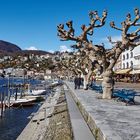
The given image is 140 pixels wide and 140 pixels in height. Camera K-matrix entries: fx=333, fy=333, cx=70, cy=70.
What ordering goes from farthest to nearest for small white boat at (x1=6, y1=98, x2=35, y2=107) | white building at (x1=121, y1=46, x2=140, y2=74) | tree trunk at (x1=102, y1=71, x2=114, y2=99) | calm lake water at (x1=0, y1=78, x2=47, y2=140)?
white building at (x1=121, y1=46, x2=140, y2=74) → small white boat at (x1=6, y1=98, x2=35, y2=107) → tree trunk at (x1=102, y1=71, x2=114, y2=99) → calm lake water at (x1=0, y1=78, x2=47, y2=140)

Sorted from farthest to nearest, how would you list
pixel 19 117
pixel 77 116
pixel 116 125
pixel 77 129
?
pixel 19 117
pixel 77 116
pixel 77 129
pixel 116 125

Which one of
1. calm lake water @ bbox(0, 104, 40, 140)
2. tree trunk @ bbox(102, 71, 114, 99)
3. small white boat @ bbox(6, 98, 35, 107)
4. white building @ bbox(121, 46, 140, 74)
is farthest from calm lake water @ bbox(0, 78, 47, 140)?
white building @ bbox(121, 46, 140, 74)

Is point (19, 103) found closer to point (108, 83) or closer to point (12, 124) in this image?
point (12, 124)

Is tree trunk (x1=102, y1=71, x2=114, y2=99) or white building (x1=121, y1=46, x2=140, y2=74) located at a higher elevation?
white building (x1=121, y1=46, x2=140, y2=74)

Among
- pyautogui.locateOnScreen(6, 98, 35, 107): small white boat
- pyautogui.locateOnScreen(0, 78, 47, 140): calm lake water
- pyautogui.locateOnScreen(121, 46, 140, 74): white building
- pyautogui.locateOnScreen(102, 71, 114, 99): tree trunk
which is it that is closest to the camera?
pyautogui.locateOnScreen(0, 78, 47, 140): calm lake water

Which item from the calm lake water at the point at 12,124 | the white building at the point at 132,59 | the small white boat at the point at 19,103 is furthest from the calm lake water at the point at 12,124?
the white building at the point at 132,59

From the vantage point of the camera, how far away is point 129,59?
86.4m

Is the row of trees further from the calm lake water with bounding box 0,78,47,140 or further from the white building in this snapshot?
the white building

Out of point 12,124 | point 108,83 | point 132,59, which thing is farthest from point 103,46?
point 132,59

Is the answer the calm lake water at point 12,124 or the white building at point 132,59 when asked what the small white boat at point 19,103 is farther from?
the white building at point 132,59

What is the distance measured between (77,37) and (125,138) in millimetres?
17228

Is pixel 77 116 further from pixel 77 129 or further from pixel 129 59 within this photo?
pixel 129 59

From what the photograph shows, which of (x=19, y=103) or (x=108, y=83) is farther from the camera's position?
(x=19, y=103)

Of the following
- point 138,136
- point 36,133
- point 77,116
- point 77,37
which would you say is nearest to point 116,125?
point 138,136
